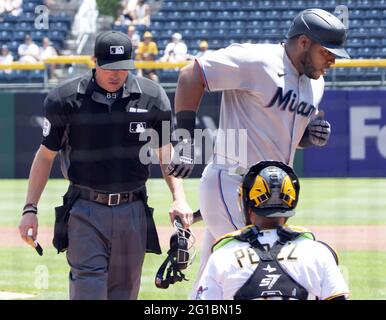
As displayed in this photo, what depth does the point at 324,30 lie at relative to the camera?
5.26m

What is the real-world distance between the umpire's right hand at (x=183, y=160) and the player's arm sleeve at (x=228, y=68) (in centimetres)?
32

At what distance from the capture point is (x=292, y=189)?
391cm

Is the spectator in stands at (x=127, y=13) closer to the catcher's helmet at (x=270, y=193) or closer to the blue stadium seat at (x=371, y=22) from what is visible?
the blue stadium seat at (x=371, y=22)

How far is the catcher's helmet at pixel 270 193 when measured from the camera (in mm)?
3859

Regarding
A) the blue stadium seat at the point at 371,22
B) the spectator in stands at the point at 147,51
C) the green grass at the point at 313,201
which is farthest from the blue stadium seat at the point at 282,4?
the green grass at the point at 313,201

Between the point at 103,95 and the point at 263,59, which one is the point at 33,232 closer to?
the point at 103,95

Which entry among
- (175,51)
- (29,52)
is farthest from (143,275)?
(29,52)

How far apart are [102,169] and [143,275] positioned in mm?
3637

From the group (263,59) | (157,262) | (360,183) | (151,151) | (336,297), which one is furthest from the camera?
(360,183)

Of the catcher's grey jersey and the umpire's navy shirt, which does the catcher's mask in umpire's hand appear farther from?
the catcher's grey jersey

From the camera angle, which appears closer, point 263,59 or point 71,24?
point 263,59

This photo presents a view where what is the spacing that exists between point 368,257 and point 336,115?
25.8ft

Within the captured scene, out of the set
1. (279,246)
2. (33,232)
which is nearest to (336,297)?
(279,246)

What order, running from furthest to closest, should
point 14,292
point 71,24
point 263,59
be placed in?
point 71,24
point 14,292
point 263,59
